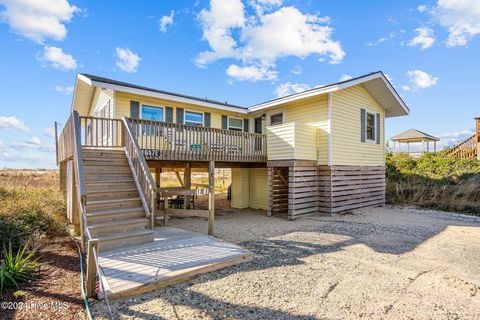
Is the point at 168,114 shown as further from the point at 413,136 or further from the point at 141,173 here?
the point at 413,136

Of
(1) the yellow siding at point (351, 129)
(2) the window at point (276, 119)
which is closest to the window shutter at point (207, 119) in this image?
(2) the window at point (276, 119)

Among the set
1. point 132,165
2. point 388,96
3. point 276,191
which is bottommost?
point 276,191

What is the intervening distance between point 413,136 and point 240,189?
19.5 m

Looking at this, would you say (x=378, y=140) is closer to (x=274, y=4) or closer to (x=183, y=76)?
(x=274, y=4)

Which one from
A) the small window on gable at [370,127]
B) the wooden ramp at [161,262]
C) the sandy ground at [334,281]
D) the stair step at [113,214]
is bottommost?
the sandy ground at [334,281]

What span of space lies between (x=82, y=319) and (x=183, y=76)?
17.1 meters

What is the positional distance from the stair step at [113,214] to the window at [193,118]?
617cm

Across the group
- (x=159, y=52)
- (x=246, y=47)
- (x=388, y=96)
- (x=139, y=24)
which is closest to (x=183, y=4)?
(x=139, y=24)

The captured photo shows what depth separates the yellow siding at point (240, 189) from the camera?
13719 mm

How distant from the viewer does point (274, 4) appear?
460 inches

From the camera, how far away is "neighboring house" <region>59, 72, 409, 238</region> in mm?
9398

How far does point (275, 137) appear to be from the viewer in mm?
10930

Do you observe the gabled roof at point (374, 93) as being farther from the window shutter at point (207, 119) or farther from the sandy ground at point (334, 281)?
the sandy ground at point (334, 281)

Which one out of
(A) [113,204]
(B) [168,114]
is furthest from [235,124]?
(A) [113,204]
